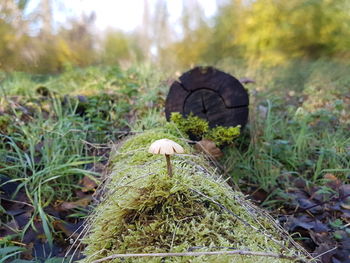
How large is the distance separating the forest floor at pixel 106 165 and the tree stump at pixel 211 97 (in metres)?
0.25

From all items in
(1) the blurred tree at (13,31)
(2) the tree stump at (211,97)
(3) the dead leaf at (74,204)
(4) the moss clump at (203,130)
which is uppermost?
(1) the blurred tree at (13,31)

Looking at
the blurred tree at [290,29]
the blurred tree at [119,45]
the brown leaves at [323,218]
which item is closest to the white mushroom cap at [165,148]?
the brown leaves at [323,218]

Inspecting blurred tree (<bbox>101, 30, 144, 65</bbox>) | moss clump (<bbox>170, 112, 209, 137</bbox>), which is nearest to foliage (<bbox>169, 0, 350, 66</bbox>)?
blurred tree (<bbox>101, 30, 144, 65</bbox>)

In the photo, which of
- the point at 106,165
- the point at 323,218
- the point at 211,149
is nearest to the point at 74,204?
the point at 106,165

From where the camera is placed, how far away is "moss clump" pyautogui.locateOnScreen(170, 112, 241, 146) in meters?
2.02

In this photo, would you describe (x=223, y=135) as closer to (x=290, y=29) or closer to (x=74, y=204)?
(x=74, y=204)

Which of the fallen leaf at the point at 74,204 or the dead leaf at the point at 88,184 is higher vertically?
the dead leaf at the point at 88,184

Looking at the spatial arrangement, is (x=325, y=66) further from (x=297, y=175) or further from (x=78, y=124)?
(x=78, y=124)

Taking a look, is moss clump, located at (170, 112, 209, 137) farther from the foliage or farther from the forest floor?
the foliage

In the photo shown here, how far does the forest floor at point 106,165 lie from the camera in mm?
1563

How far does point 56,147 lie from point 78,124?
2.03 ft

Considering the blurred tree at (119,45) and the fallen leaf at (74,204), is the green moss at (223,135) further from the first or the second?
the blurred tree at (119,45)

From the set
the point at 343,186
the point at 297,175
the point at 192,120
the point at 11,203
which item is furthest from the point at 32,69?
the point at 343,186

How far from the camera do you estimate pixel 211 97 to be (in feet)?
7.17
